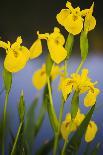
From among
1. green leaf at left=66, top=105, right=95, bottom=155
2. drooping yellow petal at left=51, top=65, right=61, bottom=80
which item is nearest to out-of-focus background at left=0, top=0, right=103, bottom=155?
drooping yellow petal at left=51, top=65, right=61, bottom=80

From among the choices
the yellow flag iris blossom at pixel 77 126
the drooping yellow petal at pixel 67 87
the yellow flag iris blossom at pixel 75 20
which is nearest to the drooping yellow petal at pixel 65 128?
the yellow flag iris blossom at pixel 77 126

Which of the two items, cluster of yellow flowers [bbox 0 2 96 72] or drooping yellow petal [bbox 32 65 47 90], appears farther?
drooping yellow petal [bbox 32 65 47 90]

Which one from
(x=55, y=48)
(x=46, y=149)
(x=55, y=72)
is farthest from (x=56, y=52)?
(x=46, y=149)

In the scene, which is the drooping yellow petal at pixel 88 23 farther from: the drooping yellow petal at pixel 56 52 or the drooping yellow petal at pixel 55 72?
the drooping yellow petal at pixel 55 72

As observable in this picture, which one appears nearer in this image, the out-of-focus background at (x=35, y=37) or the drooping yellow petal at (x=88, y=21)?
the drooping yellow petal at (x=88, y=21)

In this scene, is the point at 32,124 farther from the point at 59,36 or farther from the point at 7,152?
the point at 59,36

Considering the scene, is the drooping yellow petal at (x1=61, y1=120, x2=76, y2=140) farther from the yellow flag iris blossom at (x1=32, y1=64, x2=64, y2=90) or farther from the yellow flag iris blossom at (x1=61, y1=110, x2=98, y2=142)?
the yellow flag iris blossom at (x1=32, y1=64, x2=64, y2=90)
